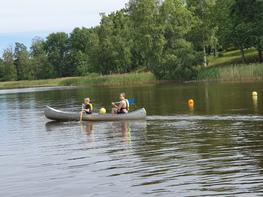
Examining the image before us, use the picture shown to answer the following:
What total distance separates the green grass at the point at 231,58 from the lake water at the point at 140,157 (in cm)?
5469

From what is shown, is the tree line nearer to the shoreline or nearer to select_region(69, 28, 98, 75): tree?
the shoreline

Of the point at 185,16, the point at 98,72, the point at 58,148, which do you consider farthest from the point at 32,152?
the point at 98,72

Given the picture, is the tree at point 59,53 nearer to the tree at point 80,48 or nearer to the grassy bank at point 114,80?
the tree at point 80,48

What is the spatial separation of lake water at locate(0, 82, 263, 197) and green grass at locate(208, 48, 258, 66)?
5469 cm

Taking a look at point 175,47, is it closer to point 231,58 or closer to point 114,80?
point 231,58

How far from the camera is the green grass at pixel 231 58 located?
83106mm

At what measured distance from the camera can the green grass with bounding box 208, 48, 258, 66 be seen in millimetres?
83106

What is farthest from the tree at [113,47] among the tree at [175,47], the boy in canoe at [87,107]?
the boy in canoe at [87,107]

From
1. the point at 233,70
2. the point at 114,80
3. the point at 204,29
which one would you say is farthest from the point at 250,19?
the point at 114,80

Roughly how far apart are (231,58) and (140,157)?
72.2 metres

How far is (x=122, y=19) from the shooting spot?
12144 cm

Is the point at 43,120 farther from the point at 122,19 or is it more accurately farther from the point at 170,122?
the point at 122,19

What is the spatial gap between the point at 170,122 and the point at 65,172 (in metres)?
12.4

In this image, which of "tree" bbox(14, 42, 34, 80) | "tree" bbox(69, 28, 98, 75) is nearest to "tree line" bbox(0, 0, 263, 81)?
"tree" bbox(69, 28, 98, 75)
